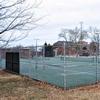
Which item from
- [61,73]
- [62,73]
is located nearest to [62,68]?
[61,73]

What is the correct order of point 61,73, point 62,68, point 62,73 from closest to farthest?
point 62,73
point 61,73
point 62,68

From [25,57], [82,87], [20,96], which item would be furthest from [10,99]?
[25,57]

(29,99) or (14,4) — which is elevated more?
(14,4)

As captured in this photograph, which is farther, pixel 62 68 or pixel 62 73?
pixel 62 68

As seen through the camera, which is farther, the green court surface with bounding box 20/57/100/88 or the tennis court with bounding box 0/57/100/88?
the green court surface with bounding box 20/57/100/88

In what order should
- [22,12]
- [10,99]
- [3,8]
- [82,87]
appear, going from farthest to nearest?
[82,87] < [10,99] < [22,12] < [3,8]

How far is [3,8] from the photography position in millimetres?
9328

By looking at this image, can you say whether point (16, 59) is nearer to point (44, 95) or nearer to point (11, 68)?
point (11, 68)

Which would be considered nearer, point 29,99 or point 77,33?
point 29,99

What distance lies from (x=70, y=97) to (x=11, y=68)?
49.1 feet


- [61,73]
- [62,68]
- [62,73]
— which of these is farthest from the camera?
[62,68]

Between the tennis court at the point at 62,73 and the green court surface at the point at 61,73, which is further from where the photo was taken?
the green court surface at the point at 61,73

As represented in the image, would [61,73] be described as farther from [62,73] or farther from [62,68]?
[62,68]

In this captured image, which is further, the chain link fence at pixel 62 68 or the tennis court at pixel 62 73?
the chain link fence at pixel 62 68
